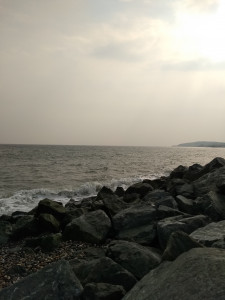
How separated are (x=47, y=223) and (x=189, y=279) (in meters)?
6.59

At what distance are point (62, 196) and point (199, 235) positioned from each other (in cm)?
1507

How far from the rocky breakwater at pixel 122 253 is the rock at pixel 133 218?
3 cm

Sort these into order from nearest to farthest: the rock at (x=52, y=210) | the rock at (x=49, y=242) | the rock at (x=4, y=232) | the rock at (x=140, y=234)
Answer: the rock at (x=140, y=234) → the rock at (x=49, y=242) → the rock at (x=4, y=232) → the rock at (x=52, y=210)

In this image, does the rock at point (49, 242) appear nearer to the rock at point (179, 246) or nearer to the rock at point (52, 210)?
the rock at point (52, 210)

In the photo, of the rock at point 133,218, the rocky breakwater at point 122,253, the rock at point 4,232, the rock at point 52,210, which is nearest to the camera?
the rocky breakwater at point 122,253

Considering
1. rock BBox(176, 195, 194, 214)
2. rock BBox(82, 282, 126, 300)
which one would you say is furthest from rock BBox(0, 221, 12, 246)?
rock BBox(82, 282, 126, 300)

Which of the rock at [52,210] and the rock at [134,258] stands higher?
the rock at [134,258]

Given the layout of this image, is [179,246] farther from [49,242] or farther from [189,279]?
[49,242]

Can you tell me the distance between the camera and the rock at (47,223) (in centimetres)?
935

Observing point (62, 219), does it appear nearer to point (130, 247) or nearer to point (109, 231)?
point (109, 231)

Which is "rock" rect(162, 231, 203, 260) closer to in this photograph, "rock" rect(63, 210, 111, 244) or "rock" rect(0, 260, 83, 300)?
"rock" rect(0, 260, 83, 300)

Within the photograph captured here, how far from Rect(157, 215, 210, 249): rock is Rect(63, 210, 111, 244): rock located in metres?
1.72

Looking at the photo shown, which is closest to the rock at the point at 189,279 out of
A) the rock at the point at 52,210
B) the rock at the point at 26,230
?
the rock at the point at 26,230

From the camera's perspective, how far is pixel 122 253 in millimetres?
5699
